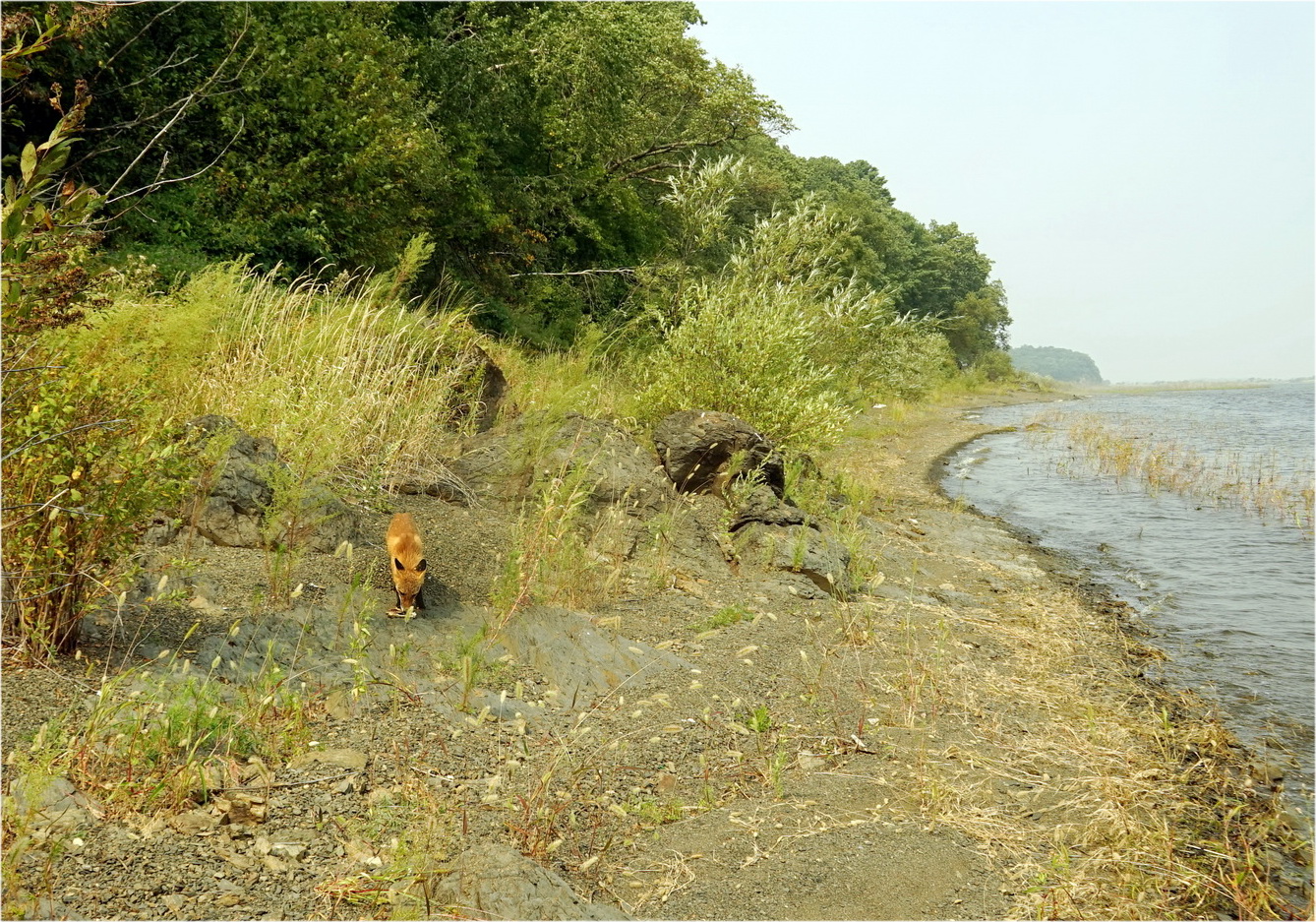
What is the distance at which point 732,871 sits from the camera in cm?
346

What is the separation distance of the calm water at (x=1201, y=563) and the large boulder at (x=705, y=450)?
3808 millimetres

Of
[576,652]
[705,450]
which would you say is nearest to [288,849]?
[576,652]

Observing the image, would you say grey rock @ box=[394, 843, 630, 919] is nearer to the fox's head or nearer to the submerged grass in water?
the fox's head

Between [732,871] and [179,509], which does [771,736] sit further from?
[179,509]

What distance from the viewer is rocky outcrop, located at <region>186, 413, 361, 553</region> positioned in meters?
5.22

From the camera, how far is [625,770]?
409 cm

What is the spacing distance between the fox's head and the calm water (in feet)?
16.1

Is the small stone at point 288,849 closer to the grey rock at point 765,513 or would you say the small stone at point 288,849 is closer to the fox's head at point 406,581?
the fox's head at point 406,581

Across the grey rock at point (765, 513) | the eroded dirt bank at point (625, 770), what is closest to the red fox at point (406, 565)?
the eroded dirt bank at point (625, 770)

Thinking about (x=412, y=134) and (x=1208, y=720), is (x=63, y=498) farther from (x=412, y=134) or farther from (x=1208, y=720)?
(x=412, y=134)

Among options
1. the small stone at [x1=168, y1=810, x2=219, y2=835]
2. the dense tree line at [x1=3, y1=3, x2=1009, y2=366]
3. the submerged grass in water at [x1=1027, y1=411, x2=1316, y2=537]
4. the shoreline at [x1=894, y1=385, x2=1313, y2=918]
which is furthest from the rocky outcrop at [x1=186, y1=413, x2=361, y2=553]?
the submerged grass in water at [x1=1027, y1=411, x2=1316, y2=537]

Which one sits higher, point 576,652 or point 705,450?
point 705,450

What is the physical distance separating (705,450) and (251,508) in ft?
14.0

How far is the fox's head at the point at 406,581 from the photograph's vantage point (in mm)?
4926
